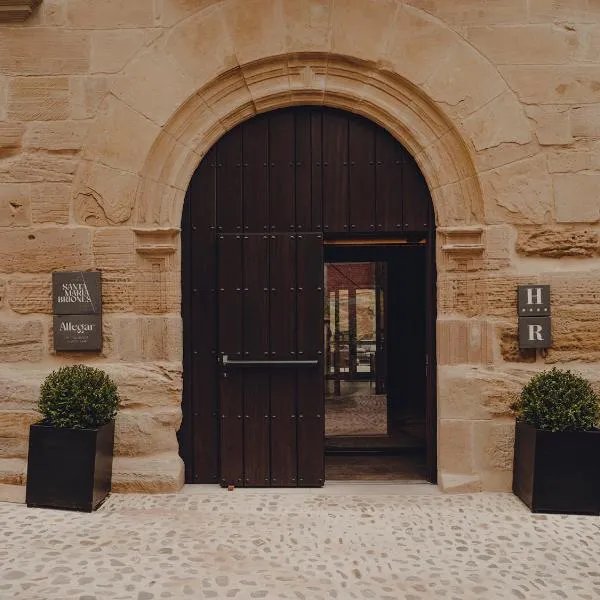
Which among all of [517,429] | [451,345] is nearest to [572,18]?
[451,345]

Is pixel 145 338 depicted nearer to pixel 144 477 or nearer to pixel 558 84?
pixel 144 477

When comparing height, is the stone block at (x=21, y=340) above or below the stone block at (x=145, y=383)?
above

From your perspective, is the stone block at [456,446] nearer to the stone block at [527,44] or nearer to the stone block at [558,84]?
the stone block at [558,84]

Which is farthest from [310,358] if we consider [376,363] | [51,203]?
[376,363]

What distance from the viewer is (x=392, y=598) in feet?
9.15

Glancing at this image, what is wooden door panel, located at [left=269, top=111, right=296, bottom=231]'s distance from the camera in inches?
177

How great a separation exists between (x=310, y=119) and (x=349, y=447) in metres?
3.18

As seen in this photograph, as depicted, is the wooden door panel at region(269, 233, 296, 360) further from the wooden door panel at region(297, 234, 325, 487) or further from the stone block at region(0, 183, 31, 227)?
the stone block at region(0, 183, 31, 227)

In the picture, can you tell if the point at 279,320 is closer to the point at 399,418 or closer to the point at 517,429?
the point at 517,429

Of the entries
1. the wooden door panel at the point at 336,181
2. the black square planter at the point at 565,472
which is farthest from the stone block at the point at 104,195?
the black square planter at the point at 565,472

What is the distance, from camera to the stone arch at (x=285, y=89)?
167 inches

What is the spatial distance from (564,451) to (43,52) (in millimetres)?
4719

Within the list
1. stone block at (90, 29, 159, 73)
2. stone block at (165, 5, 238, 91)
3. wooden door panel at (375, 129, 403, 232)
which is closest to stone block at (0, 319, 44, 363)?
stone block at (90, 29, 159, 73)

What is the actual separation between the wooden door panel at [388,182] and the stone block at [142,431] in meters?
2.21
